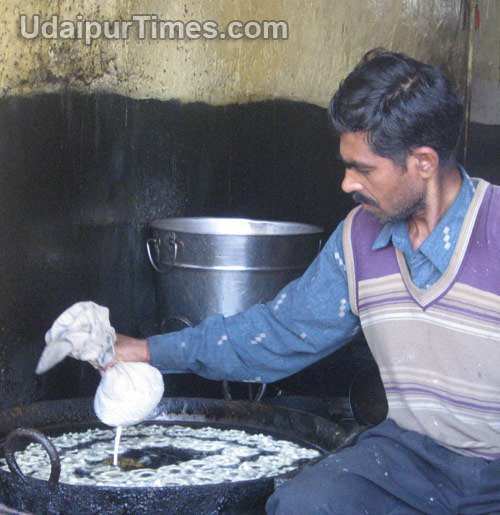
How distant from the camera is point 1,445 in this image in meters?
3.79

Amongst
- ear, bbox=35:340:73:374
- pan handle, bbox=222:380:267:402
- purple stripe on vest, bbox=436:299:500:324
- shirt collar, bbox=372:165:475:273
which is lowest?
pan handle, bbox=222:380:267:402

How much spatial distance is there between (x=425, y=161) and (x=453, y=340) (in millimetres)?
512

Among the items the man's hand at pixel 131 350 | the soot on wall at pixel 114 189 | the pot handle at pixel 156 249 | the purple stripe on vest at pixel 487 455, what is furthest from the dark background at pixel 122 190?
the purple stripe on vest at pixel 487 455

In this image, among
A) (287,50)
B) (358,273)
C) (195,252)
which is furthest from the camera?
(287,50)

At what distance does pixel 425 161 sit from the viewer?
305cm

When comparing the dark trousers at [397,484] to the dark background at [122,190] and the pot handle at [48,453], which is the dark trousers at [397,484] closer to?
the pot handle at [48,453]

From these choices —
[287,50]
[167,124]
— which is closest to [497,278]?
[167,124]

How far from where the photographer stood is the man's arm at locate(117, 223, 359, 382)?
136 inches

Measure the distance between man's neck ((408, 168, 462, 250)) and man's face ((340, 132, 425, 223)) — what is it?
0.03 m

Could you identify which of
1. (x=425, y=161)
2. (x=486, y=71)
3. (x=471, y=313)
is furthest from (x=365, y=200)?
(x=486, y=71)

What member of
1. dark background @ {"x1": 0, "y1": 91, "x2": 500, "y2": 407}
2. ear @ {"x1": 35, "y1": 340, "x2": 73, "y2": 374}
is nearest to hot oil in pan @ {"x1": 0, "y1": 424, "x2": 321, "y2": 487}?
ear @ {"x1": 35, "y1": 340, "x2": 73, "y2": 374}

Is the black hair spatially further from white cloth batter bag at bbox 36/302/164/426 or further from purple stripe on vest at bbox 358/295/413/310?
white cloth batter bag at bbox 36/302/164/426

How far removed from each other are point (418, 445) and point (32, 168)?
2.16m

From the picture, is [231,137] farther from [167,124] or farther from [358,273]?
[358,273]
